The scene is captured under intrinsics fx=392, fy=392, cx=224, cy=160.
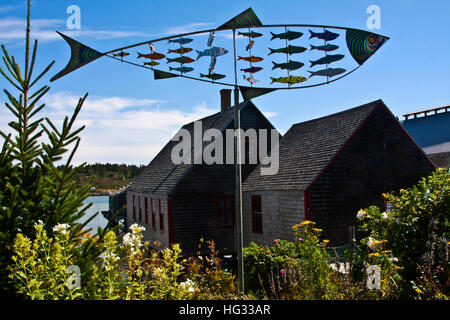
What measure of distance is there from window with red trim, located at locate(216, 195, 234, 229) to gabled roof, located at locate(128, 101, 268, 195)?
2.42m

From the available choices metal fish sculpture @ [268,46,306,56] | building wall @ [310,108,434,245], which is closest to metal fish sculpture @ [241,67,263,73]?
metal fish sculpture @ [268,46,306,56]

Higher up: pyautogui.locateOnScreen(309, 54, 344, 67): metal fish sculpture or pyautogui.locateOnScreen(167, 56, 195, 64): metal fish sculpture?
pyautogui.locateOnScreen(167, 56, 195, 64): metal fish sculpture

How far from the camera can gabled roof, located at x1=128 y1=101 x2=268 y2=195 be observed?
2071 cm

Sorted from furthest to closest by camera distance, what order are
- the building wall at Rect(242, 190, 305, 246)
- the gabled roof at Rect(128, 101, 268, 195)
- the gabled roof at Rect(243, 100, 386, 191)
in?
the gabled roof at Rect(128, 101, 268, 195)
the gabled roof at Rect(243, 100, 386, 191)
the building wall at Rect(242, 190, 305, 246)

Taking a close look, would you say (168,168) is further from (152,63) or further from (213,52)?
(213,52)

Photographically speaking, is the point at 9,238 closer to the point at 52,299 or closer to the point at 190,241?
the point at 52,299

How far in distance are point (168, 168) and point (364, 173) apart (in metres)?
11.9

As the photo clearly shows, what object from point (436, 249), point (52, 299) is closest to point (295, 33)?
point (436, 249)

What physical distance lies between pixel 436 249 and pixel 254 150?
15.5 metres

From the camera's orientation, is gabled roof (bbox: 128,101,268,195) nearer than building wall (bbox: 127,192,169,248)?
No

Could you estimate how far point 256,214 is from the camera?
63.4ft

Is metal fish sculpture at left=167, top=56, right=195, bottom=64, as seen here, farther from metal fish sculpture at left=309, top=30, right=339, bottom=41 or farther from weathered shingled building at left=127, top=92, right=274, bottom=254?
weathered shingled building at left=127, top=92, right=274, bottom=254

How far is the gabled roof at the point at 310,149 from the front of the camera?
16656mm

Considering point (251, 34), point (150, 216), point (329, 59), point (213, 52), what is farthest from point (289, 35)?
point (150, 216)
